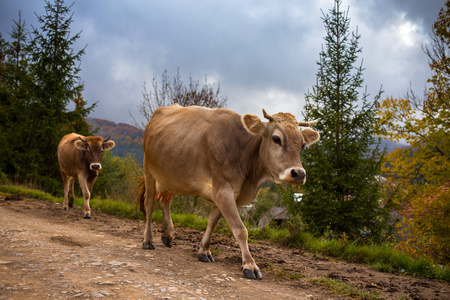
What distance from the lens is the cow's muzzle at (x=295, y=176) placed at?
4082mm

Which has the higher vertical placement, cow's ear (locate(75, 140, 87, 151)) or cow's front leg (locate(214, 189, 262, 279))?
cow's ear (locate(75, 140, 87, 151))

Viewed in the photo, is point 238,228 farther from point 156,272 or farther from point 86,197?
point 86,197

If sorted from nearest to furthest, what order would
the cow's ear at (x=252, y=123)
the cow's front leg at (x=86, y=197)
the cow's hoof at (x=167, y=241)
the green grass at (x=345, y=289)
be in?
the green grass at (x=345, y=289) → the cow's ear at (x=252, y=123) → the cow's hoof at (x=167, y=241) → the cow's front leg at (x=86, y=197)

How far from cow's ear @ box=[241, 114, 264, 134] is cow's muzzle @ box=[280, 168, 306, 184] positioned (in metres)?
0.75

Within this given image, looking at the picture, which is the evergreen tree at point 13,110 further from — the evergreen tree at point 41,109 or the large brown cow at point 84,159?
the large brown cow at point 84,159

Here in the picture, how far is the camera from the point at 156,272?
3943 mm

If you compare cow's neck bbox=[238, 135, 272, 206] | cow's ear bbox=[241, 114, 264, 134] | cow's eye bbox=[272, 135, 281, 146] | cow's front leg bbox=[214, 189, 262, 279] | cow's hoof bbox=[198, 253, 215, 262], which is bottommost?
cow's hoof bbox=[198, 253, 215, 262]

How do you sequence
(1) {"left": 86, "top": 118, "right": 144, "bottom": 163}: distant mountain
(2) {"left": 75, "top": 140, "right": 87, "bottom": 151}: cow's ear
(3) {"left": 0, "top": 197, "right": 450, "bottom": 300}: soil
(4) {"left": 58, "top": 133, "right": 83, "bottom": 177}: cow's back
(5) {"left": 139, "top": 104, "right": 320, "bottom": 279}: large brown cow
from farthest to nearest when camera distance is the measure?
(1) {"left": 86, "top": 118, "right": 144, "bottom": 163}: distant mountain → (4) {"left": 58, "top": 133, "right": 83, "bottom": 177}: cow's back → (2) {"left": 75, "top": 140, "right": 87, "bottom": 151}: cow's ear → (5) {"left": 139, "top": 104, "right": 320, "bottom": 279}: large brown cow → (3) {"left": 0, "top": 197, "right": 450, "bottom": 300}: soil

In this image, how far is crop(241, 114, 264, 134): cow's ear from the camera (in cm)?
463

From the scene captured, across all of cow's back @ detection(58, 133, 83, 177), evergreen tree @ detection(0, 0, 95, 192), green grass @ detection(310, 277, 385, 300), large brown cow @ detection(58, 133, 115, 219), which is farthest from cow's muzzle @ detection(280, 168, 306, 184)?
evergreen tree @ detection(0, 0, 95, 192)

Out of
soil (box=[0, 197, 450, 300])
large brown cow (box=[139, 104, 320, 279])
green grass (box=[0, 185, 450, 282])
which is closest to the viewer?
soil (box=[0, 197, 450, 300])

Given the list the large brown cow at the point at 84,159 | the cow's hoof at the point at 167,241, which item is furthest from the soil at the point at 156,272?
the large brown cow at the point at 84,159

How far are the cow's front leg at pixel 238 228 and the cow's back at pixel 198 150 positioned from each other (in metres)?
Answer: 0.26

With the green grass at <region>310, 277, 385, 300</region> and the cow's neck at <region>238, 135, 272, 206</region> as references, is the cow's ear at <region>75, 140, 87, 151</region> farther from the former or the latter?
the green grass at <region>310, 277, 385, 300</region>
